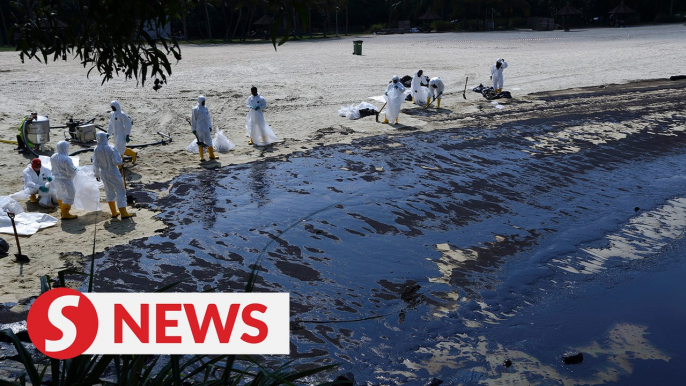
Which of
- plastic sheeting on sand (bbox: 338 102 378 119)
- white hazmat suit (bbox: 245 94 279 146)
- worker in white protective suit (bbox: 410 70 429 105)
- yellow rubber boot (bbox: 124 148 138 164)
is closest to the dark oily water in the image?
white hazmat suit (bbox: 245 94 279 146)

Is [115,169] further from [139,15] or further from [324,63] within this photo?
[324,63]

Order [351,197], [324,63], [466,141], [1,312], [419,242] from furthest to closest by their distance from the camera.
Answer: [324,63]
[466,141]
[351,197]
[419,242]
[1,312]

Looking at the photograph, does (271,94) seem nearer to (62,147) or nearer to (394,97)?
(394,97)

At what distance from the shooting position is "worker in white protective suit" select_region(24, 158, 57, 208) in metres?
9.26

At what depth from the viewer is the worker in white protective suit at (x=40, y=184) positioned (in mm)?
9258

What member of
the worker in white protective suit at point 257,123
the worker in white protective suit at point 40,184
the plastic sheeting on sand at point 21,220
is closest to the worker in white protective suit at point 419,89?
the worker in white protective suit at point 257,123

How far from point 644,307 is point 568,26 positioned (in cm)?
4706

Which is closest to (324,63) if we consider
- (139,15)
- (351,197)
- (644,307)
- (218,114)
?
(218,114)

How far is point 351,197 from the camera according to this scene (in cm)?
1016

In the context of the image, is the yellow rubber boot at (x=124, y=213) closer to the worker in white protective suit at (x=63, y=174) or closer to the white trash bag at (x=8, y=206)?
the worker in white protective suit at (x=63, y=174)

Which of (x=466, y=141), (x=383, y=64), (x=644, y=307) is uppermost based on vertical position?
(x=383, y=64)

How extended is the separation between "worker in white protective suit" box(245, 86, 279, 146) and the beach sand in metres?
0.30

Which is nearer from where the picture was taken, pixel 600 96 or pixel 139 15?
pixel 139 15

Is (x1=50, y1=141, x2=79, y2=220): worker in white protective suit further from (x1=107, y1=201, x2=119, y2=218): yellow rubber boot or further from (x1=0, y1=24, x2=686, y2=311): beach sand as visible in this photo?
(x1=107, y1=201, x2=119, y2=218): yellow rubber boot
